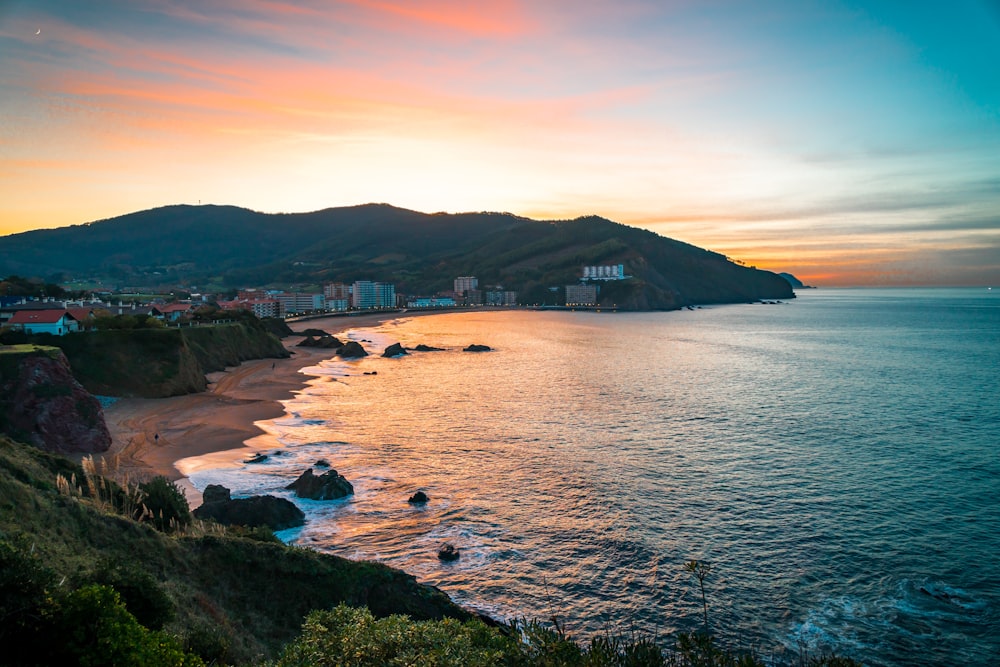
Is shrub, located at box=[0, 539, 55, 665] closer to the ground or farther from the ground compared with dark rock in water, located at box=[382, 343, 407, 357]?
farther from the ground

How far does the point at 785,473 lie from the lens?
3481cm

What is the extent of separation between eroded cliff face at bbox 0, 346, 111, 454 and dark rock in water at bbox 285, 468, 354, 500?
15.3m

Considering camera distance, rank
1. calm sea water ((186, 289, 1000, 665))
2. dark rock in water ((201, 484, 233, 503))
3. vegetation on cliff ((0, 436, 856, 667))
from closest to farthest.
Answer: vegetation on cliff ((0, 436, 856, 667)) < calm sea water ((186, 289, 1000, 665)) < dark rock in water ((201, 484, 233, 503))

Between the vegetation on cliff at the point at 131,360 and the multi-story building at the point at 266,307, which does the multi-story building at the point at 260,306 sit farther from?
the vegetation on cliff at the point at 131,360

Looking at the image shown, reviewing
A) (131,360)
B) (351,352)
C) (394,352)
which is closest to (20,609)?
(131,360)

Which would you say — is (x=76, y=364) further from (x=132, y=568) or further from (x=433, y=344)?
(x=433, y=344)

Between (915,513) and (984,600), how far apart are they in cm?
820

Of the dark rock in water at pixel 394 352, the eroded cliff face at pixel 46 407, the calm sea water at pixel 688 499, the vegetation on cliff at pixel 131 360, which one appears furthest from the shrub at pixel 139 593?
the dark rock in water at pixel 394 352

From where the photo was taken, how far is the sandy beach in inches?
1395

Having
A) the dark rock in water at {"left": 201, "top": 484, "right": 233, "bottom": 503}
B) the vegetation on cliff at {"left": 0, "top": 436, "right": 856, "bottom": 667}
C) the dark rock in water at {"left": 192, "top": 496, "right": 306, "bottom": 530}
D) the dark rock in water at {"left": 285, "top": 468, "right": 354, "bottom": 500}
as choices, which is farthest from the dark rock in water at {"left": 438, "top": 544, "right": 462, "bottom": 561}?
the dark rock in water at {"left": 201, "top": 484, "right": 233, "bottom": 503}

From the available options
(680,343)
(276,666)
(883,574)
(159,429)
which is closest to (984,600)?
(883,574)

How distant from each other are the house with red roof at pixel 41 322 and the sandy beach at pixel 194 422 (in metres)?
12.4

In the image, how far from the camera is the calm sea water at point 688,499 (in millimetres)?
20500

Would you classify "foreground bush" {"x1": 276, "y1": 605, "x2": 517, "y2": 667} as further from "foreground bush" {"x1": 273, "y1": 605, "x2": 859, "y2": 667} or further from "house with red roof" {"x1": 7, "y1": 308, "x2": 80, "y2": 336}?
"house with red roof" {"x1": 7, "y1": 308, "x2": 80, "y2": 336}
